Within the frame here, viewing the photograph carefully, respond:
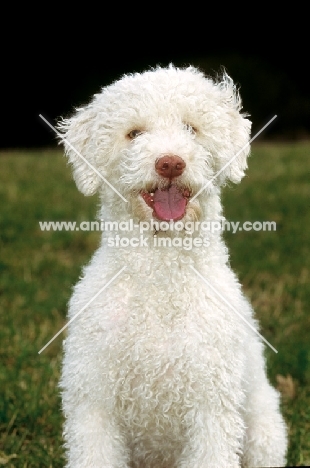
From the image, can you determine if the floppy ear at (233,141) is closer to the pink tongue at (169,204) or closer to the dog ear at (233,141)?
the dog ear at (233,141)

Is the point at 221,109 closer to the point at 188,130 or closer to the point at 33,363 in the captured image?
the point at 188,130

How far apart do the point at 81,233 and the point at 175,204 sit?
4687 mm

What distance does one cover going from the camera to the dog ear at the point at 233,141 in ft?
11.3

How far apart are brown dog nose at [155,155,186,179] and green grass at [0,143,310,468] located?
1.69 metres

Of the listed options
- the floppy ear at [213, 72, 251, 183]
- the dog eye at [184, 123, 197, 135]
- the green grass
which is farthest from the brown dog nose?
the green grass

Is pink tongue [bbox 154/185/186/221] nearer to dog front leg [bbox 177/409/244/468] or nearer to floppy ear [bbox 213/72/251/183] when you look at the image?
floppy ear [bbox 213/72/251/183]

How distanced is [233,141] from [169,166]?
47 centimetres

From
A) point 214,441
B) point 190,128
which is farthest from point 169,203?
point 214,441

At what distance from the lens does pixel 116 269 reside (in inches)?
136

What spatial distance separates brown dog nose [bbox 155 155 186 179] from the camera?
313cm

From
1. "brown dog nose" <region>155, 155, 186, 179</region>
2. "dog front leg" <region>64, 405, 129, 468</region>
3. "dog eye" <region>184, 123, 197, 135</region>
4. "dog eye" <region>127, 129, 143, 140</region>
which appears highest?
"dog eye" <region>184, 123, 197, 135</region>

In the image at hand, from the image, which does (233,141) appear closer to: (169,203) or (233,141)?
(233,141)

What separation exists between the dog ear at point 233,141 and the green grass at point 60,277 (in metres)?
1.59

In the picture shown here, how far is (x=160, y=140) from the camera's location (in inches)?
127
